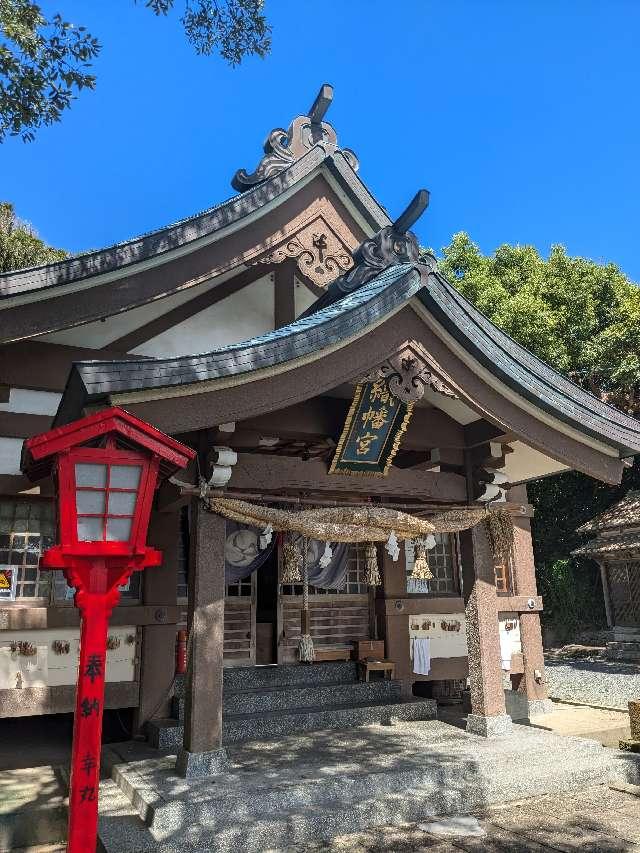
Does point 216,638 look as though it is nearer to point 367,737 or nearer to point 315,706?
point 367,737

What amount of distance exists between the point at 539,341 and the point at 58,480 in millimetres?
24480

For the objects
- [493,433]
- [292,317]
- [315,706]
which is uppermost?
[292,317]

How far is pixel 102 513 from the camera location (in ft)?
13.6

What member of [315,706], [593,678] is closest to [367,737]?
[315,706]

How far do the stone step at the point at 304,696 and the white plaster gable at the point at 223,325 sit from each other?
5.00m

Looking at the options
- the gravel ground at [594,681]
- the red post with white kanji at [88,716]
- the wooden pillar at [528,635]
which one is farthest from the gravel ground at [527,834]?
the gravel ground at [594,681]

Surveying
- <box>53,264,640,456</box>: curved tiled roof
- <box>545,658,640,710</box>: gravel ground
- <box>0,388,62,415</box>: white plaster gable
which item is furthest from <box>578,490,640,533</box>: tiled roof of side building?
<box>0,388,62,415</box>: white plaster gable

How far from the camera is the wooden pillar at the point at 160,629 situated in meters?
8.50

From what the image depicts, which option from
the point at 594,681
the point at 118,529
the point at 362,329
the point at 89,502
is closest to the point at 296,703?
the point at 362,329

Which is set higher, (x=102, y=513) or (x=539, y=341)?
(x=539, y=341)

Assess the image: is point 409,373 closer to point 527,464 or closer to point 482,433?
point 482,433

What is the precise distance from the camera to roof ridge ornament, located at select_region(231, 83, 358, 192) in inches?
400

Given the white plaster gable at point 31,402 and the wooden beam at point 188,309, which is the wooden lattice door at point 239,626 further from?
the wooden beam at point 188,309

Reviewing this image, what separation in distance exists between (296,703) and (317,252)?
275 inches
